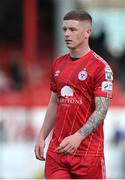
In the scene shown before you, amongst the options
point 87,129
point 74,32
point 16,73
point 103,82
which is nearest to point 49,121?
point 87,129

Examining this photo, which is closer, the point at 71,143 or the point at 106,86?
the point at 71,143

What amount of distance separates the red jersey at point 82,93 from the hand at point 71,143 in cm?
20

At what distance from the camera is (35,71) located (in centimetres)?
1833

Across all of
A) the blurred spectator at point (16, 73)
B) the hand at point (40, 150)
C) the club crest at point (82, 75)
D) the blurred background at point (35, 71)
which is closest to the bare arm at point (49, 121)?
the hand at point (40, 150)

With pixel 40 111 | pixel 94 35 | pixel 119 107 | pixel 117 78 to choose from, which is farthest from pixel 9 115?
pixel 94 35

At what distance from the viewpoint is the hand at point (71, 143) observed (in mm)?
6949

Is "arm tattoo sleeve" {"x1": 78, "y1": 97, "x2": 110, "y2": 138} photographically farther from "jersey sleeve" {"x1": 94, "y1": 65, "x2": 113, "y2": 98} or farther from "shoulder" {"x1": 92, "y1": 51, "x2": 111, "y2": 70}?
"shoulder" {"x1": 92, "y1": 51, "x2": 111, "y2": 70}

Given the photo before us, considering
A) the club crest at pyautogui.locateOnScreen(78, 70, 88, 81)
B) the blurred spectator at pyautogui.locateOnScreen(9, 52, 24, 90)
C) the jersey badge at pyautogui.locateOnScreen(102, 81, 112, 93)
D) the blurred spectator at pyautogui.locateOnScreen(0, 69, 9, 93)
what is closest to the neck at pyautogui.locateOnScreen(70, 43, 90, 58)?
the club crest at pyautogui.locateOnScreen(78, 70, 88, 81)

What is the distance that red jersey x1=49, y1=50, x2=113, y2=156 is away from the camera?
7094mm

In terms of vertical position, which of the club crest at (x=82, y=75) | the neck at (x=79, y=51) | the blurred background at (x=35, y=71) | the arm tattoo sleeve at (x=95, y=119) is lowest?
the blurred background at (x=35, y=71)

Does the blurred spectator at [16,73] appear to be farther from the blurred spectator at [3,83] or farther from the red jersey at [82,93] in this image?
the red jersey at [82,93]

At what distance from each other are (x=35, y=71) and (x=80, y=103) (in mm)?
11177

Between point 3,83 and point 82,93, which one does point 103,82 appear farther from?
point 3,83

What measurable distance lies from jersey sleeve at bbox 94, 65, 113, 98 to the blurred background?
6556 mm
